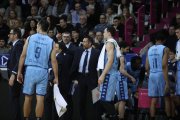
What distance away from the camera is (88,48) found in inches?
588

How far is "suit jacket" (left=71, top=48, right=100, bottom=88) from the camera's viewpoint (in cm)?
1479

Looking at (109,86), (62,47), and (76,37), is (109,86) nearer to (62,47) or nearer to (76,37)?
(62,47)

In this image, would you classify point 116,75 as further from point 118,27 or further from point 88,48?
point 118,27

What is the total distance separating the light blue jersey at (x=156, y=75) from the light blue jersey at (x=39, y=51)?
7.99ft

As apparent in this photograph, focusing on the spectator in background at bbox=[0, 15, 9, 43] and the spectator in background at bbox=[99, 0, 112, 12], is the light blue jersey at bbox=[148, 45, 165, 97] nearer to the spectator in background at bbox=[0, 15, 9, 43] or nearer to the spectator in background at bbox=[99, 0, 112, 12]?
the spectator in background at bbox=[0, 15, 9, 43]

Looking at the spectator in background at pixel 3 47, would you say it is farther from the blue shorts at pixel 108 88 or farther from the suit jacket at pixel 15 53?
the blue shorts at pixel 108 88

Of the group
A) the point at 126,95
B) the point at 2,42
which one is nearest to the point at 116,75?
the point at 126,95

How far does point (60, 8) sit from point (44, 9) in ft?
1.90

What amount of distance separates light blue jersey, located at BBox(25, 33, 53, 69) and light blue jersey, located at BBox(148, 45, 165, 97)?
2.43 metres

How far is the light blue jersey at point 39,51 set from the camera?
13047 mm

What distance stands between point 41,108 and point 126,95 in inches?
90.3

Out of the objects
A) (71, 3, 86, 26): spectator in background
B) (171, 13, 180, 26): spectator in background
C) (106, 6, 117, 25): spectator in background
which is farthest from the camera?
(71, 3, 86, 26): spectator in background

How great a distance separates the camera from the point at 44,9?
2092 cm

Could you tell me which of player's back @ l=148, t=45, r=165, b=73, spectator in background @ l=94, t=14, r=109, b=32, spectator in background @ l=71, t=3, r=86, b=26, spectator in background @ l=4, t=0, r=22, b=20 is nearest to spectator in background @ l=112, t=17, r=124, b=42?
spectator in background @ l=94, t=14, r=109, b=32
